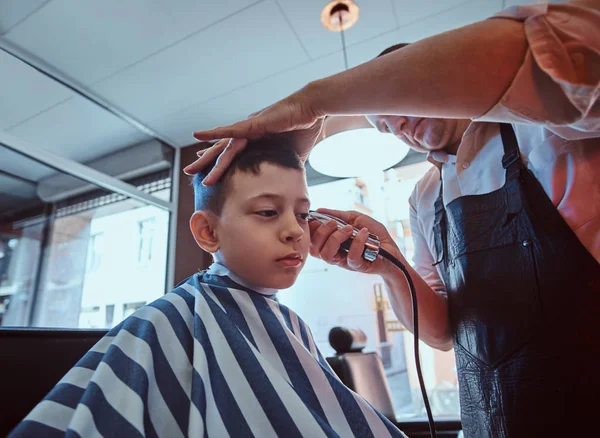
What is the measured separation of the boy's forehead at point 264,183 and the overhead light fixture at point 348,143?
0.98m

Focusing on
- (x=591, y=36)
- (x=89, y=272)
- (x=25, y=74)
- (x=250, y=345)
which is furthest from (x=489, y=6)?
(x=89, y=272)

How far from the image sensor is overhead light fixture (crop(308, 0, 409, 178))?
194 cm

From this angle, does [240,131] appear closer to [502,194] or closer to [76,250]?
[502,194]

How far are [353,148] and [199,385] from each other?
1.70 m

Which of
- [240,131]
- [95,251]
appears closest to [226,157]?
[240,131]

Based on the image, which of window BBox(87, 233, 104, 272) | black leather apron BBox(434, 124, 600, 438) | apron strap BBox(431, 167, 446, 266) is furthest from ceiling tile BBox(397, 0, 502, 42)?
window BBox(87, 233, 104, 272)

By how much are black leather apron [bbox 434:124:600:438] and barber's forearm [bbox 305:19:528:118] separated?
42 cm

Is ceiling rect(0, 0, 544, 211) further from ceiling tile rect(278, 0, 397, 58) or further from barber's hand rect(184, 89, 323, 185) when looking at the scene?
barber's hand rect(184, 89, 323, 185)

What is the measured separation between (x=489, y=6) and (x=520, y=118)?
94.3 inches

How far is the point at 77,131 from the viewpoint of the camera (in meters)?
3.44

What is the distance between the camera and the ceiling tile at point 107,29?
94.6 inches

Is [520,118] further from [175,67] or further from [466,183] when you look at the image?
[175,67]

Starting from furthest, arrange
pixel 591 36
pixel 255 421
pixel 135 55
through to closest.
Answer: pixel 135 55, pixel 255 421, pixel 591 36

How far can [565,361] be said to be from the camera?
2.74 ft
